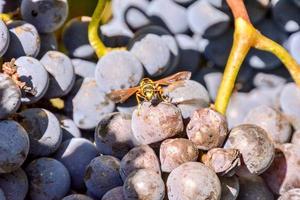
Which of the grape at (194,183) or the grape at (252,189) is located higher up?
the grape at (194,183)

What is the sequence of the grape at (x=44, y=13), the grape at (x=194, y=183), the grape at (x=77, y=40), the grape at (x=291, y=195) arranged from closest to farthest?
1. the grape at (x=194, y=183)
2. the grape at (x=291, y=195)
3. the grape at (x=44, y=13)
4. the grape at (x=77, y=40)

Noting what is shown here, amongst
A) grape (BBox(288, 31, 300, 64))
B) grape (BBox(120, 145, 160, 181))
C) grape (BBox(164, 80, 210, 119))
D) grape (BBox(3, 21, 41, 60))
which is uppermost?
grape (BBox(288, 31, 300, 64))

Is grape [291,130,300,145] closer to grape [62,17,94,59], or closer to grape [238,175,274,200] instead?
grape [238,175,274,200]

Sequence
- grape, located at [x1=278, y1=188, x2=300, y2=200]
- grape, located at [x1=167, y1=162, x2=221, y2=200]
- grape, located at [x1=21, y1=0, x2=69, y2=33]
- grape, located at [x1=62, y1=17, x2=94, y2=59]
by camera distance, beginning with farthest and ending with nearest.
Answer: grape, located at [x1=62, y1=17, x2=94, y2=59] → grape, located at [x1=21, y1=0, x2=69, y2=33] → grape, located at [x1=278, y1=188, x2=300, y2=200] → grape, located at [x1=167, y1=162, x2=221, y2=200]

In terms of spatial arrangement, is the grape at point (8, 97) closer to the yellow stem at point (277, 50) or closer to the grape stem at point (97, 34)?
the grape stem at point (97, 34)

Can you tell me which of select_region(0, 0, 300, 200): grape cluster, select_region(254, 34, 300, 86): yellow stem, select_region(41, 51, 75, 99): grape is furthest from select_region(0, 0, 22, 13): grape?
select_region(254, 34, 300, 86): yellow stem

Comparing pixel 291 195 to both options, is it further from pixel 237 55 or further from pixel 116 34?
pixel 116 34

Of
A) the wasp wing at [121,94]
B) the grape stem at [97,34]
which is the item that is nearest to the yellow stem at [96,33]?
the grape stem at [97,34]
